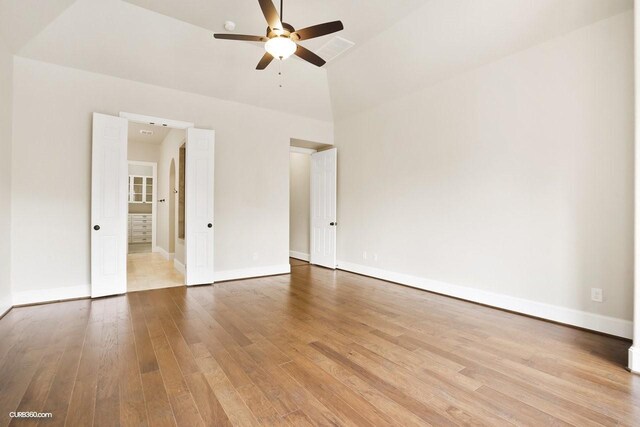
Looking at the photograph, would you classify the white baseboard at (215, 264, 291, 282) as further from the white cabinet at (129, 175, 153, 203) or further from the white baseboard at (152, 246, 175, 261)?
the white cabinet at (129, 175, 153, 203)

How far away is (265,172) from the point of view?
5.67 m

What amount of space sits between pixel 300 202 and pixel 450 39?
4.90 metres

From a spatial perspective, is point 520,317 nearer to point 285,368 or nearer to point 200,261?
point 285,368

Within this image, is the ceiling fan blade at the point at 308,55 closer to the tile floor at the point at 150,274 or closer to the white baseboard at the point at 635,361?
the white baseboard at the point at 635,361

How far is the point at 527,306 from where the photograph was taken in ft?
11.7

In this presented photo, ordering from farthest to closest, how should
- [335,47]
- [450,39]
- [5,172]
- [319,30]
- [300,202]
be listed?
1. [300,202]
2. [335,47]
3. [450,39]
4. [5,172]
5. [319,30]

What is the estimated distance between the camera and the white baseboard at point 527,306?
298cm

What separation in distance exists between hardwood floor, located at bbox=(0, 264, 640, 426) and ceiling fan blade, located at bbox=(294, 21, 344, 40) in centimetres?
282

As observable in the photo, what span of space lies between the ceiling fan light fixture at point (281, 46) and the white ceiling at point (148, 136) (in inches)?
197

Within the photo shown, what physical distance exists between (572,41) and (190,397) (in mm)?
4819

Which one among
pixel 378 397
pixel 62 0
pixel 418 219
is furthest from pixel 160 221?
pixel 378 397

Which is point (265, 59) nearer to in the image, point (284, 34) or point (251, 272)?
point (284, 34)

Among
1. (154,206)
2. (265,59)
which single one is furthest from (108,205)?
(154,206)

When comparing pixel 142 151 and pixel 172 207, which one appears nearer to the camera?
pixel 172 207
